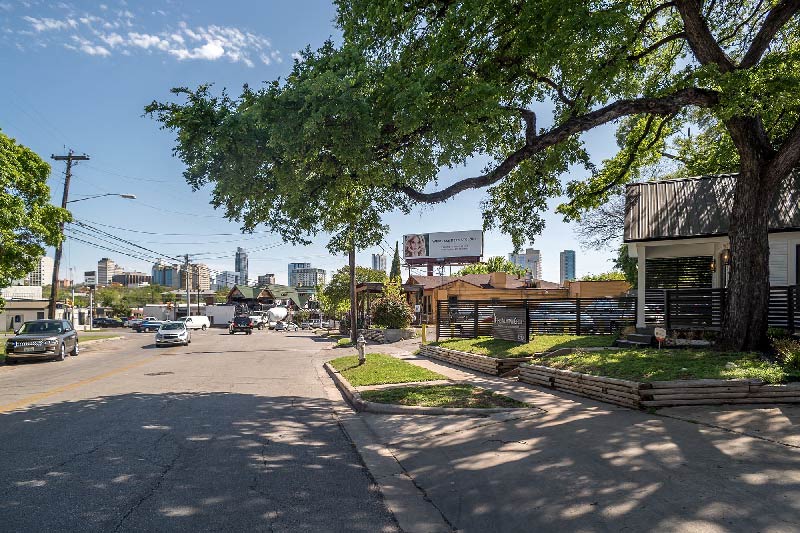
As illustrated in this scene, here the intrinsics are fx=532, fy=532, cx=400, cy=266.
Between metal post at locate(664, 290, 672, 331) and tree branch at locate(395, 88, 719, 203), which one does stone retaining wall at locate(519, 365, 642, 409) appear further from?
metal post at locate(664, 290, 672, 331)

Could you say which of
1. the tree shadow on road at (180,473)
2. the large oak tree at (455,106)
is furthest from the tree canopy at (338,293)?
the tree shadow on road at (180,473)

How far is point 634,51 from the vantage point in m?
13.2

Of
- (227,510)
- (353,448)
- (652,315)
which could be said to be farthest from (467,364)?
(227,510)

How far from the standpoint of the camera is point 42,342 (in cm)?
2077

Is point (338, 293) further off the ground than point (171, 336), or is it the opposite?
point (338, 293)

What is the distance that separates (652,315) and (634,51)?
28.8 ft

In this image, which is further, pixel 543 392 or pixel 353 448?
pixel 543 392

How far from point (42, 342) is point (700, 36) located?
2380 cm

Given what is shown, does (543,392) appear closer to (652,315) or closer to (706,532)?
(706,532)

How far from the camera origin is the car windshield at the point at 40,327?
2180 centimetres

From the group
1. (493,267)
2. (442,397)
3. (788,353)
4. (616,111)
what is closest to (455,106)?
(616,111)

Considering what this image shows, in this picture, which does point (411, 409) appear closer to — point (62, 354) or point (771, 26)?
point (771, 26)

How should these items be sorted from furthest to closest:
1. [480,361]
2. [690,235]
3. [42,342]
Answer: [42,342] → [690,235] → [480,361]

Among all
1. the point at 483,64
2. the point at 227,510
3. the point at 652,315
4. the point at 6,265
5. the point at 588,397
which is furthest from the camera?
the point at 6,265
